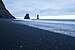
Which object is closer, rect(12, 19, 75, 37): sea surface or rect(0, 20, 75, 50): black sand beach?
rect(0, 20, 75, 50): black sand beach

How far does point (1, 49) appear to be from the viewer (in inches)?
405

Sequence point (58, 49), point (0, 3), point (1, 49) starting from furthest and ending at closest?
1. point (0, 3)
2. point (58, 49)
3. point (1, 49)

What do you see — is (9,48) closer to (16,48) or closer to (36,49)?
(16,48)

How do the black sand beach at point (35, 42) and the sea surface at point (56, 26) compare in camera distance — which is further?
the sea surface at point (56, 26)

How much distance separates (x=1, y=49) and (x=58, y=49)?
163 inches

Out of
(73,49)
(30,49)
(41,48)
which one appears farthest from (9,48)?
(73,49)

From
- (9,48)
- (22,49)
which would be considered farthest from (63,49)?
(9,48)

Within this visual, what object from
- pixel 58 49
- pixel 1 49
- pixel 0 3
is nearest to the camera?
pixel 1 49

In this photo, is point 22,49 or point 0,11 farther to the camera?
point 0,11

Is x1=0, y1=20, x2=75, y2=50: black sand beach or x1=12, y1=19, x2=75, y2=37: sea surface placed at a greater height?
x1=0, y1=20, x2=75, y2=50: black sand beach

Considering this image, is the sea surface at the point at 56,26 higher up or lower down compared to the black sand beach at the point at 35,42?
lower down

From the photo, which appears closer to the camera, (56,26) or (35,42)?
(35,42)

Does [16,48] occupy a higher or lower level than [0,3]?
lower

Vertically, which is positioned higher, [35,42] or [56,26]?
[35,42]
